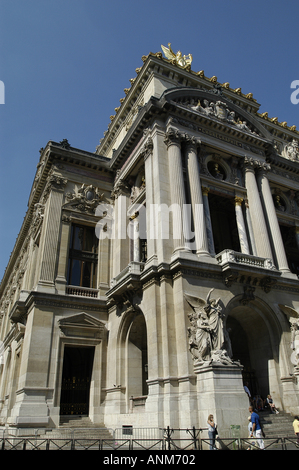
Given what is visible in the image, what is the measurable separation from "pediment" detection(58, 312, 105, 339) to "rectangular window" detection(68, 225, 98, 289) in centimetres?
299

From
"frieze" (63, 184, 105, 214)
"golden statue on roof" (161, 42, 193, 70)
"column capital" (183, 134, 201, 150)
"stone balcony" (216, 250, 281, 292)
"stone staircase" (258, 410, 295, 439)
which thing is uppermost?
"golden statue on roof" (161, 42, 193, 70)

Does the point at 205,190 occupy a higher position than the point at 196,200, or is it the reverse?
the point at 205,190

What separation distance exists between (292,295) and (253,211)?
243 inches

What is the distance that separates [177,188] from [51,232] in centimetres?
990

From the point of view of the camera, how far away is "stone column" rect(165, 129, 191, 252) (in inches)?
818

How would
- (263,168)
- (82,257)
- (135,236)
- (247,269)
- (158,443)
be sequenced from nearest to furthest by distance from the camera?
(158,443)
(247,269)
(135,236)
(263,168)
(82,257)

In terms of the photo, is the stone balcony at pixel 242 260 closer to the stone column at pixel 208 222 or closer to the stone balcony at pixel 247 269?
the stone balcony at pixel 247 269

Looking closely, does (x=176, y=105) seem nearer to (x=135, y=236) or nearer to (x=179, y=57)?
(x=135, y=236)

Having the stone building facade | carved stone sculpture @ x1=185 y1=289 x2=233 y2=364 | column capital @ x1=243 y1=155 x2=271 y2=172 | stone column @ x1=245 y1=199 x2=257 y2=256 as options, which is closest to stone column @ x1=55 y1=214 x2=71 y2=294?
the stone building facade

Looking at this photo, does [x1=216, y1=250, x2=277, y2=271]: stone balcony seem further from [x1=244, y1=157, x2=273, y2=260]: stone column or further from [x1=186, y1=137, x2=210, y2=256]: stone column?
[x1=244, y1=157, x2=273, y2=260]: stone column

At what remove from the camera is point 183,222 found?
2131cm

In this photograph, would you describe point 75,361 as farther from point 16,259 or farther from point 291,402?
point 16,259

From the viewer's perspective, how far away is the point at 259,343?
22344mm

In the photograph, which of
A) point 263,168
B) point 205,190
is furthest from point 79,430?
point 263,168
